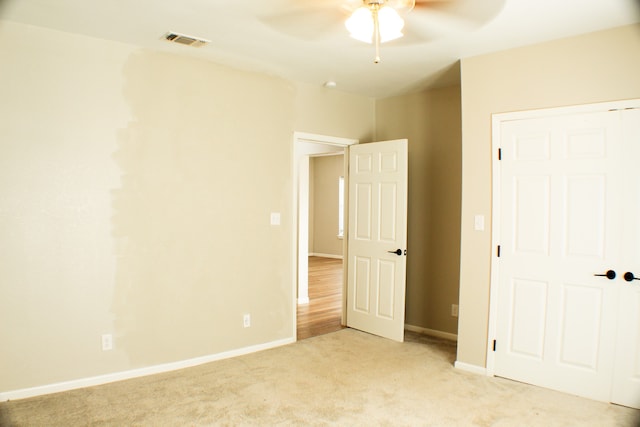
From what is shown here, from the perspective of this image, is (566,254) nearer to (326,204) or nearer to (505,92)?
(505,92)

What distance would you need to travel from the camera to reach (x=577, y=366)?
9.82ft

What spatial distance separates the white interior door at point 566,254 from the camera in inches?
112

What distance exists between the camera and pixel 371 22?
2.29 metres

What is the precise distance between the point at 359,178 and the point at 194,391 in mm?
2708

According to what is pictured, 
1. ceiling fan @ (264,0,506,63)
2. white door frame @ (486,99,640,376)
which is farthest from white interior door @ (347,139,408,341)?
ceiling fan @ (264,0,506,63)

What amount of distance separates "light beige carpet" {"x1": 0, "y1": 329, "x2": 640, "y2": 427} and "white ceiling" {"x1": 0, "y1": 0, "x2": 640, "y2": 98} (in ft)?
8.55

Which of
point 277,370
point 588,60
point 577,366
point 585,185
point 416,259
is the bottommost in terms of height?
point 277,370

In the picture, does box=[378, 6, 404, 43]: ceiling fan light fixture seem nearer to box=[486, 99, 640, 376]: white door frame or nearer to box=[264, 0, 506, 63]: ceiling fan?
box=[264, 0, 506, 63]: ceiling fan

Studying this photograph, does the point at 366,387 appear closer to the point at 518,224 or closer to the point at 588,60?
the point at 518,224

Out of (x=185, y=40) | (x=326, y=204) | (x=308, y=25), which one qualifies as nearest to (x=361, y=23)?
(x=308, y=25)

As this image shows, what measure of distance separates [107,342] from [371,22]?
2.95m

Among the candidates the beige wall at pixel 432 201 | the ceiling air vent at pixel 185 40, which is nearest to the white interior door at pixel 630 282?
the beige wall at pixel 432 201

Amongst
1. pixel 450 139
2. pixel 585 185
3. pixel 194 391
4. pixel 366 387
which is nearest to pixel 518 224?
pixel 585 185

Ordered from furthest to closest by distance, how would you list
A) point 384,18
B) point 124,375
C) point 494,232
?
1. point 494,232
2. point 124,375
3. point 384,18
